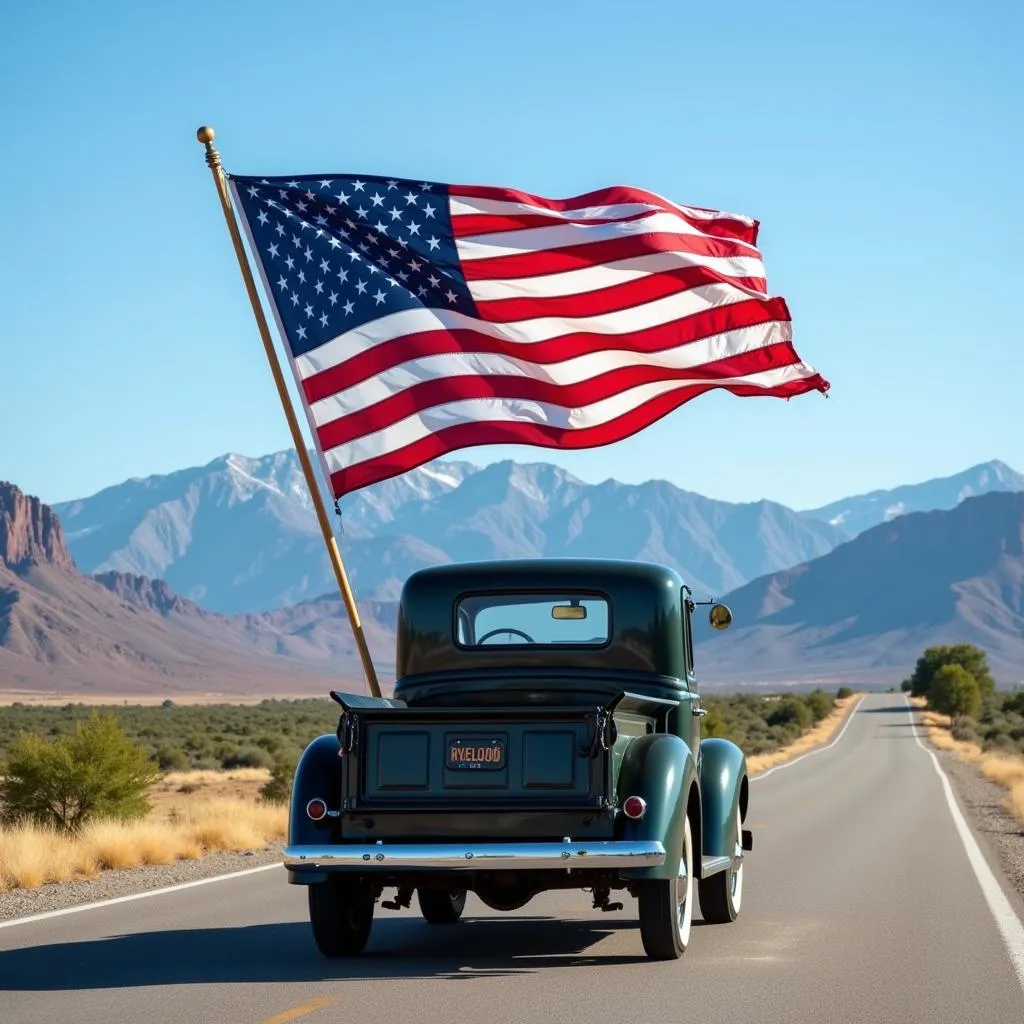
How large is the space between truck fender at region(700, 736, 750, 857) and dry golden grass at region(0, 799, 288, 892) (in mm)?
6724

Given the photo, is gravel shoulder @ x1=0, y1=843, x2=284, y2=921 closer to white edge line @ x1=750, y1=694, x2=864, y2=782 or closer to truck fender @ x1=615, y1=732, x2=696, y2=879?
truck fender @ x1=615, y1=732, x2=696, y2=879

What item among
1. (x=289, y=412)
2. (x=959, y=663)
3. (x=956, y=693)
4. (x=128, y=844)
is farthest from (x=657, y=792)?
(x=959, y=663)

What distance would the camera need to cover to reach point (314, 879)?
32.7ft

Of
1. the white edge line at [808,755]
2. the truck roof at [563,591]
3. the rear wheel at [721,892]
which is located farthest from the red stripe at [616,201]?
the white edge line at [808,755]

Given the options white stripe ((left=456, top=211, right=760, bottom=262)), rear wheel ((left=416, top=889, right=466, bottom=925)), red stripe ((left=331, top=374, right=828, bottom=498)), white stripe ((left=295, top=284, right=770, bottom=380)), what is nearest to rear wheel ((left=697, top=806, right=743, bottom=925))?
rear wheel ((left=416, top=889, right=466, bottom=925))

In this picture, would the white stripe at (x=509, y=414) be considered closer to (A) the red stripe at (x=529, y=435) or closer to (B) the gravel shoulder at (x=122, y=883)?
(A) the red stripe at (x=529, y=435)

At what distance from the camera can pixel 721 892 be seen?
39.3 ft

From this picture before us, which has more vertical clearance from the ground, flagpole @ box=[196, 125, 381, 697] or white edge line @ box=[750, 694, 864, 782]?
flagpole @ box=[196, 125, 381, 697]

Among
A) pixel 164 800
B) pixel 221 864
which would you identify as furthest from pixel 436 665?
pixel 164 800

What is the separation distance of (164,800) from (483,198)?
2432cm

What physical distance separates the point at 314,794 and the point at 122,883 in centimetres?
659

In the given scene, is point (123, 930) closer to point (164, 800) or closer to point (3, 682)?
point (164, 800)

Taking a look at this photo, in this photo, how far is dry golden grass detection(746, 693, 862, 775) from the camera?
49500 millimetres

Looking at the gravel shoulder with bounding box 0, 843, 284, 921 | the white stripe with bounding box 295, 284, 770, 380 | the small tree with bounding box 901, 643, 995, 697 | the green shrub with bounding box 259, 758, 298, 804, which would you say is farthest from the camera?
the small tree with bounding box 901, 643, 995, 697
